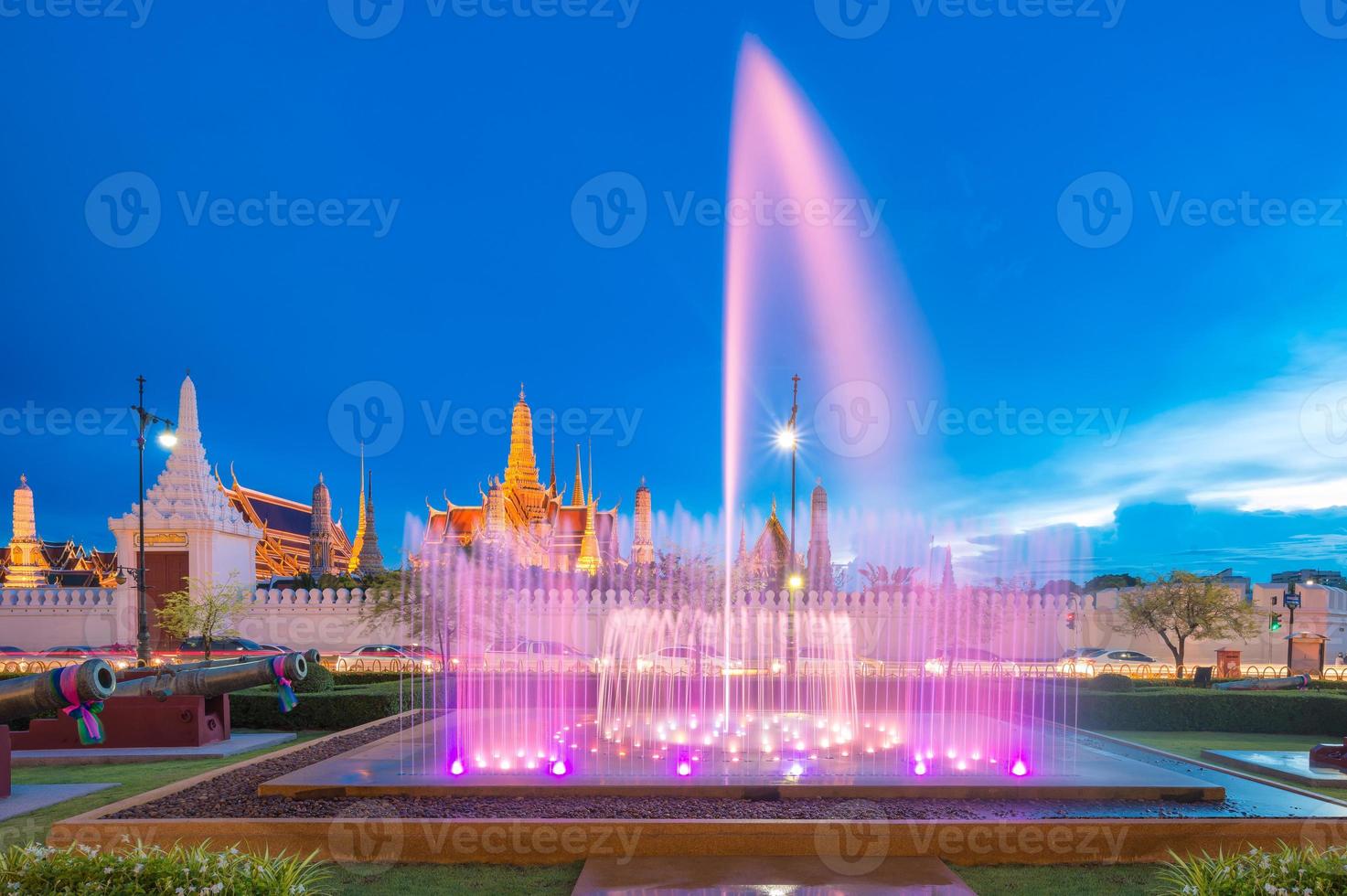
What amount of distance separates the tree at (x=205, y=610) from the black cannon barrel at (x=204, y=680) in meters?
14.2

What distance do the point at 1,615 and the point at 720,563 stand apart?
95.4 feet

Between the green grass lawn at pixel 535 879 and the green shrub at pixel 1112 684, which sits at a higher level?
the green grass lawn at pixel 535 879

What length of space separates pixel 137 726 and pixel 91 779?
7.72 ft

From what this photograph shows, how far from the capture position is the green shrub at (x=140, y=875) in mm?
4828

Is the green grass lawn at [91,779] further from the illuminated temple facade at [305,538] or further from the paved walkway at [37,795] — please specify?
the illuminated temple facade at [305,538]

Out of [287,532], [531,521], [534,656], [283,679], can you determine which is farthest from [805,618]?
[287,532]

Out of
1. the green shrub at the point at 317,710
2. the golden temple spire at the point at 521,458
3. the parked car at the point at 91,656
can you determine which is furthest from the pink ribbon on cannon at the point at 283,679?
the golden temple spire at the point at 521,458

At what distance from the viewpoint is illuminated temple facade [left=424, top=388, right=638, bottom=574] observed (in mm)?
59938

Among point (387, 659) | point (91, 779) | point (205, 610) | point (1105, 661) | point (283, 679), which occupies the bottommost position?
point (1105, 661)

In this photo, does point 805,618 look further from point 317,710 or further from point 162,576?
point 162,576

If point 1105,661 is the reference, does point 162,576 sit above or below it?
above

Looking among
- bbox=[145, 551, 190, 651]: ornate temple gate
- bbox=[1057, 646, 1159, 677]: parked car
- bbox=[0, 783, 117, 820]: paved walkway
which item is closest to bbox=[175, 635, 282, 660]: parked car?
bbox=[145, 551, 190, 651]: ornate temple gate

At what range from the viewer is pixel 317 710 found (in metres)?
Result: 17.4

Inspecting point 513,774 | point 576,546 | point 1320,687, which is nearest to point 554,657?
point 513,774
